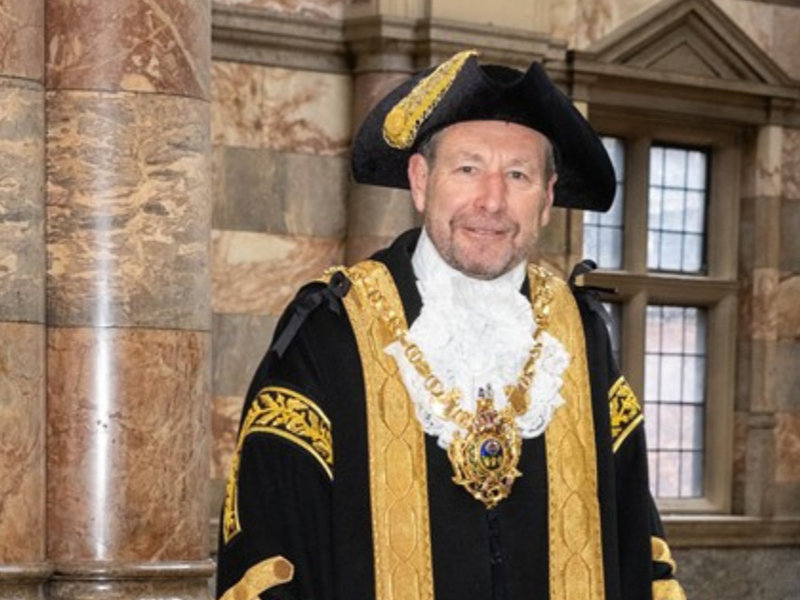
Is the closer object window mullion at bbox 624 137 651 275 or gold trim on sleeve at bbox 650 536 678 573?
gold trim on sleeve at bbox 650 536 678 573

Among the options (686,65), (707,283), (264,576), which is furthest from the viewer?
(707,283)

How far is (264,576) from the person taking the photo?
423 centimetres

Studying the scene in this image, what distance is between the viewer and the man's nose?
4.37 m

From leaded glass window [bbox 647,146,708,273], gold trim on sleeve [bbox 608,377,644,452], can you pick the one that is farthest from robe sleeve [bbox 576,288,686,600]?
leaded glass window [bbox 647,146,708,273]

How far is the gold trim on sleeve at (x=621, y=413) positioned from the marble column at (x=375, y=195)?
4.51 m

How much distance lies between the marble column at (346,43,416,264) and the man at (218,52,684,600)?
4573 mm

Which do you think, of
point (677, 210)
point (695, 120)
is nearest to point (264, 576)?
point (695, 120)

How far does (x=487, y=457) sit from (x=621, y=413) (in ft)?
1.19

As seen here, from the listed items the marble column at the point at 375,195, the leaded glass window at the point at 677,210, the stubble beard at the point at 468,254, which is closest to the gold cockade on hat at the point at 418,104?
the stubble beard at the point at 468,254

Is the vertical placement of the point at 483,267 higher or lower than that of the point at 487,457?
higher

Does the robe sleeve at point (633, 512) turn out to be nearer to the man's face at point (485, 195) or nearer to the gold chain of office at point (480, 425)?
the gold chain of office at point (480, 425)

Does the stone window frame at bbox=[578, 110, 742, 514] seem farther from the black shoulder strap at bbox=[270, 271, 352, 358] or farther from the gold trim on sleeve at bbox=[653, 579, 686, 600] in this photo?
the black shoulder strap at bbox=[270, 271, 352, 358]

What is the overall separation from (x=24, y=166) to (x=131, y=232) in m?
0.39

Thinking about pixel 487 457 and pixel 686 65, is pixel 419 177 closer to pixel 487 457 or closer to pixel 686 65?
pixel 487 457
